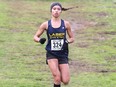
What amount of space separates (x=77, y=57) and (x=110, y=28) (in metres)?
7.40

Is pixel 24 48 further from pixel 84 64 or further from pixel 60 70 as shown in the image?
pixel 60 70

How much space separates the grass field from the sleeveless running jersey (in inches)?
68.3

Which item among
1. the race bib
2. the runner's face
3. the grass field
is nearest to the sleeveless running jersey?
the race bib

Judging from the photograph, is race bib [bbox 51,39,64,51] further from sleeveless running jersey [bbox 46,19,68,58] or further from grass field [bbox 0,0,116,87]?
grass field [bbox 0,0,116,87]

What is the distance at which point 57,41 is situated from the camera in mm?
9406

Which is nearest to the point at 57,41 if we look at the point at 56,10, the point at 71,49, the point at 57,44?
the point at 57,44

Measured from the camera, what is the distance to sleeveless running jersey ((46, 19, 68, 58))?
9.41 m

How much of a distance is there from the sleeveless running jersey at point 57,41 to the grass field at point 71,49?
174 centimetres

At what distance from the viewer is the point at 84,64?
549 inches

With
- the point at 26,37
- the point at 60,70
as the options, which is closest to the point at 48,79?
the point at 60,70

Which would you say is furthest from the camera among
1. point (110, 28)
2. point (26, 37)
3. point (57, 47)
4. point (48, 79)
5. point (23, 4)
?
point (23, 4)

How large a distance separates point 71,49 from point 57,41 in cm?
727

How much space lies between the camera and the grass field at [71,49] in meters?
11.9

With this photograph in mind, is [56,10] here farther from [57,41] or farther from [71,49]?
[71,49]
